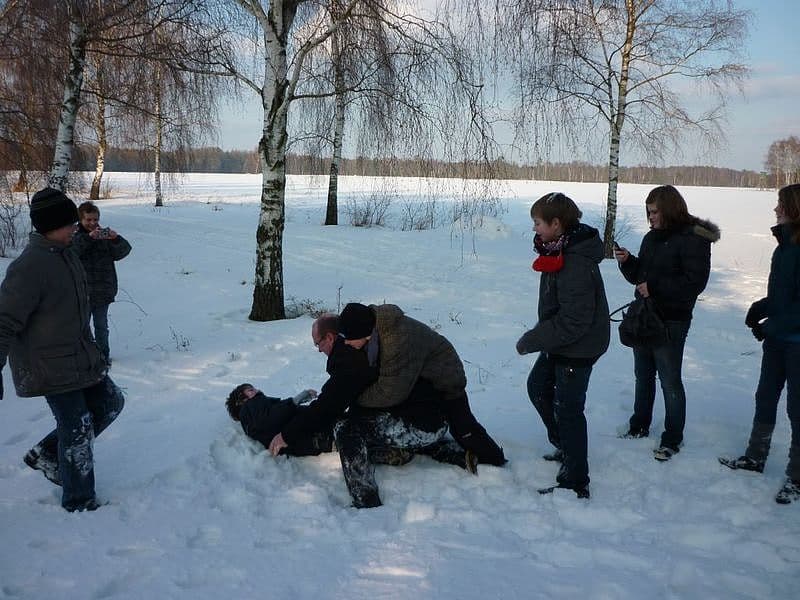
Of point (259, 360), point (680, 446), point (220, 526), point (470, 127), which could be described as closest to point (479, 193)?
point (470, 127)

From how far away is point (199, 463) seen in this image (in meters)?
3.99

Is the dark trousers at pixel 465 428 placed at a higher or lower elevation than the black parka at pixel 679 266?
lower

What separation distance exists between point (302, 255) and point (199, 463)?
31.9 feet

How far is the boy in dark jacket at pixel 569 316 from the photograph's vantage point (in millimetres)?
3555

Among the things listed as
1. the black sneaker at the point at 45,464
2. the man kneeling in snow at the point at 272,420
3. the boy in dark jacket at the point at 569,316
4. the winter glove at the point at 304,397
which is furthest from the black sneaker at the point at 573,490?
the black sneaker at the point at 45,464

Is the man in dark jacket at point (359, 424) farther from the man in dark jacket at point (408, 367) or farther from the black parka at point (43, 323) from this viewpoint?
the black parka at point (43, 323)

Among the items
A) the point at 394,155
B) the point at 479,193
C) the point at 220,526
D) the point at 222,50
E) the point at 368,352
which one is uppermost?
the point at 222,50

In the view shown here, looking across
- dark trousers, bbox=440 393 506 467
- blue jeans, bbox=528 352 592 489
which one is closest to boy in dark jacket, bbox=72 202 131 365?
dark trousers, bbox=440 393 506 467

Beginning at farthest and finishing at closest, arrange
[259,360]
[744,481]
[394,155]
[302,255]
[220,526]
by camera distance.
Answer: [302,255] → [394,155] → [259,360] → [744,481] → [220,526]

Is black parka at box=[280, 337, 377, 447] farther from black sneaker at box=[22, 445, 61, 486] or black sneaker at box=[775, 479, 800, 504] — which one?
black sneaker at box=[775, 479, 800, 504]

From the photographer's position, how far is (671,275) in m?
4.11

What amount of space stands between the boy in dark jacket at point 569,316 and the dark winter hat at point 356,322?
99 centimetres

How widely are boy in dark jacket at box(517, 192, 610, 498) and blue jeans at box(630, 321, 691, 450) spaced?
79cm

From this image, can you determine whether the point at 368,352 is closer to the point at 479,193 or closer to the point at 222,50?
the point at 479,193
